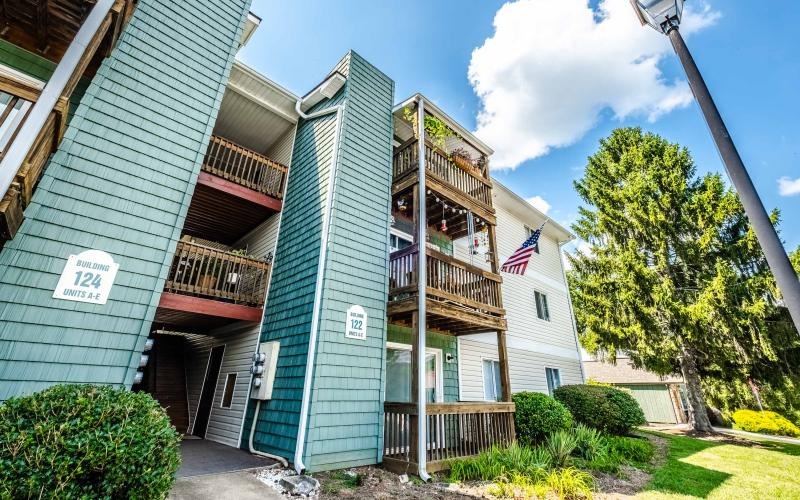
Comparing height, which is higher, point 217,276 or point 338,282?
point 217,276

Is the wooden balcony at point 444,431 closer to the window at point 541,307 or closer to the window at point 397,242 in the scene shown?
the window at point 397,242

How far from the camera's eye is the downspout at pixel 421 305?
20.7 ft

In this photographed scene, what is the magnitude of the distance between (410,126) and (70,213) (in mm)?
8443

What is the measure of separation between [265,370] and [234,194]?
4269 mm

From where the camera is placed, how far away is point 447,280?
845 centimetres

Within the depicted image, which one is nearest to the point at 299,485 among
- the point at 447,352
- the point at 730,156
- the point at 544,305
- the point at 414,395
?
the point at 414,395

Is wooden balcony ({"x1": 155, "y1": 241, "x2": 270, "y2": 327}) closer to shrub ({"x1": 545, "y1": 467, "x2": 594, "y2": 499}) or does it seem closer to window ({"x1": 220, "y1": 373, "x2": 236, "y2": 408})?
window ({"x1": 220, "y1": 373, "x2": 236, "y2": 408})

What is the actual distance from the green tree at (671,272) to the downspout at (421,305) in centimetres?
1114

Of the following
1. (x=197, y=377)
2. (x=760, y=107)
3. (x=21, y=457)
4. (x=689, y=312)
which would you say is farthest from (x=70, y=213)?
(x=689, y=312)

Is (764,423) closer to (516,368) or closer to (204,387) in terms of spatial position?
(516,368)

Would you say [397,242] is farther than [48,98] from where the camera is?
Yes

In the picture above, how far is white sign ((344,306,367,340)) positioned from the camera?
7000mm

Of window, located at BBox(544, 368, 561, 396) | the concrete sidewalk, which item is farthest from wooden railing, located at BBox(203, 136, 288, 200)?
window, located at BBox(544, 368, 561, 396)

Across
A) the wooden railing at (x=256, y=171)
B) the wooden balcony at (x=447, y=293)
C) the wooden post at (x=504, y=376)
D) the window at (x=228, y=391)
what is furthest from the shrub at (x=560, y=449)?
the wooden railing at (x=256, y=171)
